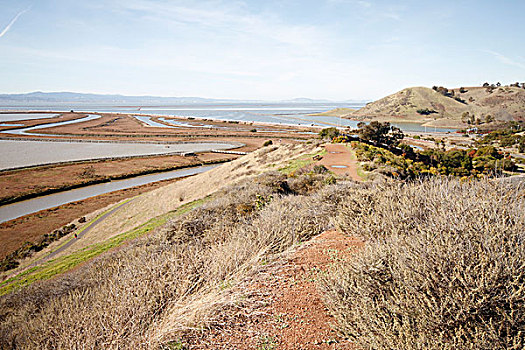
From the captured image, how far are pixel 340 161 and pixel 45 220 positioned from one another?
22.0 m

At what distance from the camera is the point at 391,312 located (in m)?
3.26

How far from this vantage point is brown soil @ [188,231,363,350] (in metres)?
3.61

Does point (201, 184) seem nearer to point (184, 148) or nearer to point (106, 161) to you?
point (106, 161)

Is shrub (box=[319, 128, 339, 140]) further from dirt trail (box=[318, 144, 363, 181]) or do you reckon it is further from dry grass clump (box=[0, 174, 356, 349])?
dry grass clump (box=[0, 174, 356, 349])

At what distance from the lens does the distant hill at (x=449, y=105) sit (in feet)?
328

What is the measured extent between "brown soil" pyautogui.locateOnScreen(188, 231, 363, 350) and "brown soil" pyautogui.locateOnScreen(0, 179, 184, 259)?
19184 millimetres

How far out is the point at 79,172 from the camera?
119 feet

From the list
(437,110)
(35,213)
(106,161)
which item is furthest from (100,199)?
(437,110)

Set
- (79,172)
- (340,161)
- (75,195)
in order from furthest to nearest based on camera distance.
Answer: (79,172) → (75,195) → (340,161)

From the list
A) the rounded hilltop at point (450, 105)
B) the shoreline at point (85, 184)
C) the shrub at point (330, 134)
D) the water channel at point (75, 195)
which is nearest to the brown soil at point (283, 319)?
the shrub at point (330, 134)

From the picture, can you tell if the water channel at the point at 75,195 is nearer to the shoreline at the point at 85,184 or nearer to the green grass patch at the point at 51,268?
the shoreline at the point at 85,184

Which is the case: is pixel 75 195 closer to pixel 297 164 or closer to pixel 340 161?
pixel 297 164

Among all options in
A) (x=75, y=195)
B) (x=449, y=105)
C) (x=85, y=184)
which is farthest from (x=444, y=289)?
(x=449, y=105)

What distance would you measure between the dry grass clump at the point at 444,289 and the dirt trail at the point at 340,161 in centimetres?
1147
